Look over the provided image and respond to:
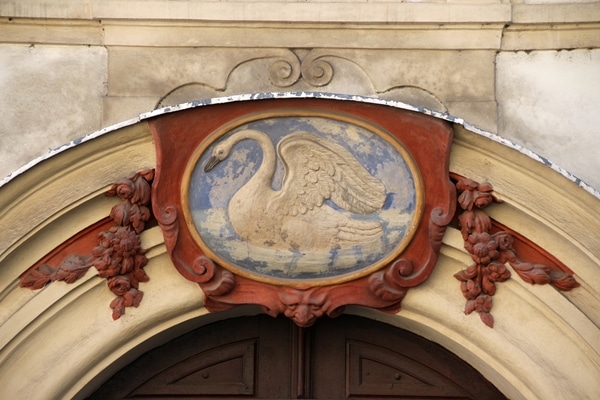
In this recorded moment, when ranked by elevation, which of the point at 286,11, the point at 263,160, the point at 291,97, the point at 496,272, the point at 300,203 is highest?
the point at 286,11

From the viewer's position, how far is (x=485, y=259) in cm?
536

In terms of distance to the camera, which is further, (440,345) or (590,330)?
(440,345)

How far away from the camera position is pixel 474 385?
225 inches

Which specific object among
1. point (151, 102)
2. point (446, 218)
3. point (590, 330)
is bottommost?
point (590, 330)

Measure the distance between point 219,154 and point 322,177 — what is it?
1.29 ft

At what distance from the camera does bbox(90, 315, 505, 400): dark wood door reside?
5.73 m

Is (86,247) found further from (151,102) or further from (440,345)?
(440,345)

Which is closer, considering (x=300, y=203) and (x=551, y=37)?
(x=300, y=203)

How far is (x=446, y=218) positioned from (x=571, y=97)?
735 millimetres

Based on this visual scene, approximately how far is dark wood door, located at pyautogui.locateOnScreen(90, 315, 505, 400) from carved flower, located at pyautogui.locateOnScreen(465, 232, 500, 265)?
539mm

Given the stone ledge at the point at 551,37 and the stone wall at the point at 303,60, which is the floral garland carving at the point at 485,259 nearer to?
the stone wall at the point at 303,60

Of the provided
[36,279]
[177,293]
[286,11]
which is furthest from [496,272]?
[36,279]

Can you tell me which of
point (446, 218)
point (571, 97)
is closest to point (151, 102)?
point (446, 218)

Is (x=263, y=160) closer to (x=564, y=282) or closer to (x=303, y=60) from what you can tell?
(x=303, y=60)
